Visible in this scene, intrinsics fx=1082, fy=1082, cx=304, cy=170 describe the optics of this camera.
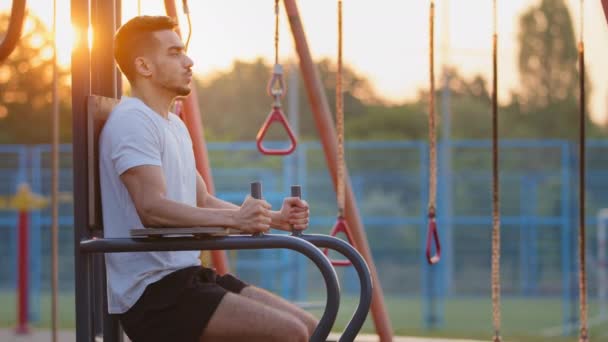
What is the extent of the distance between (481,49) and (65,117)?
22.7 feet

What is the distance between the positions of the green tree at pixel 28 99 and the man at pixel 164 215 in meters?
14.1

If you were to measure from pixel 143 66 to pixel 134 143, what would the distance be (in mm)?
229

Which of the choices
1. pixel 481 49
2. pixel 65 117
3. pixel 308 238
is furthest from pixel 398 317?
pixel 308 238

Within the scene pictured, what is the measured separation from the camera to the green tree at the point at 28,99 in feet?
54.0

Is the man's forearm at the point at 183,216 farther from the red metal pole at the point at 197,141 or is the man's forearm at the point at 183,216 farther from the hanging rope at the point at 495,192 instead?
the red metal pole at the point at 197,141

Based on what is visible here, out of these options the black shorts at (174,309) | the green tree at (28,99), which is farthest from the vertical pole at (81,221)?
the green tree at (28,99)

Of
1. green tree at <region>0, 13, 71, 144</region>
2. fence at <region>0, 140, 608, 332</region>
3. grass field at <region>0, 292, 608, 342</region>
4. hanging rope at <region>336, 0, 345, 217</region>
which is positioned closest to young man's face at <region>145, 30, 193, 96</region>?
hanging rope at <region>336, 0, 345, 217</region>

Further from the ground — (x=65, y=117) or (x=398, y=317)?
(x=65, y=117)

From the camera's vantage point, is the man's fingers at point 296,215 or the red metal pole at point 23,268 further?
the red metal pole at point 23,268

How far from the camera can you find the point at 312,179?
1469 centimetres

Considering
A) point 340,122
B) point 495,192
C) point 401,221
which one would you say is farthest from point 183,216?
point 401,221

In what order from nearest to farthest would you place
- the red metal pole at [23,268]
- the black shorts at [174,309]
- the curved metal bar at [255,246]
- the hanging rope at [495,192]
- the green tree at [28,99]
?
1. the curved metal bar at [255,246]
2. the black shorts at [174,309]
3. the hanging rope at [495,192]
4. the red metal pole at [23,268]
5. the green tree at [28,99]

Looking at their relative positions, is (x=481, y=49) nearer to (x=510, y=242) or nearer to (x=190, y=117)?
(x=510, y=242)

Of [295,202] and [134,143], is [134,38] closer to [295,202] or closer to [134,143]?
[134,143]
